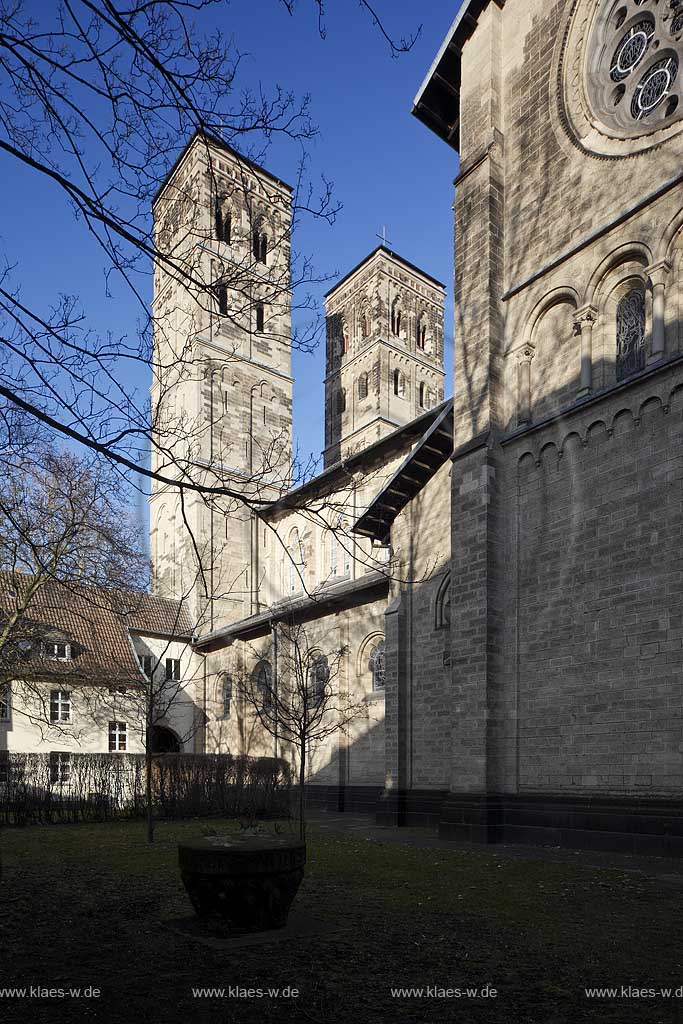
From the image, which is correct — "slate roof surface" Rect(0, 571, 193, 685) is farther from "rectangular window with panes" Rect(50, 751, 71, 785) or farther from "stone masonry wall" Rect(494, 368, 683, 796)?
"stone masonry wall" Rect(494, 368, 683, 796)

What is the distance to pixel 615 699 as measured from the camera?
14164mm

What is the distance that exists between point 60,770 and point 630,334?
18268 mm

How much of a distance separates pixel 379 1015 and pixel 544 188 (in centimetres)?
1648

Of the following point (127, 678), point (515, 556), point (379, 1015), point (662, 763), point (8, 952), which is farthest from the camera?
point (127, 678)

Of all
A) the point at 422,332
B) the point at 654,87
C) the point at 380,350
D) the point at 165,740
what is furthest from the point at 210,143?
the point at 422,332

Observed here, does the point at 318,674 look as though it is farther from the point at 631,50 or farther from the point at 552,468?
the point at 631,50

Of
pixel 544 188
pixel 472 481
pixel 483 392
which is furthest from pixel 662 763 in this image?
pixel 544 188

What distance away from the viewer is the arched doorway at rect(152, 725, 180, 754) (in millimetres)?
39625

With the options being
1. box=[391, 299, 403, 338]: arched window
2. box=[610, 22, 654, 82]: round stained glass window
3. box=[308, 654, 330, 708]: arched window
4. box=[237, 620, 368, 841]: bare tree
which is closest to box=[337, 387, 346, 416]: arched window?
box=[391, 299, 403, 338]: arched window

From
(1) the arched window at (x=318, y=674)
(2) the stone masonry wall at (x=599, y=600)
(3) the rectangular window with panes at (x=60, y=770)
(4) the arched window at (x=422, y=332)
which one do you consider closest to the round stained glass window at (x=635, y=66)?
(2) the stone masonry wall at (x=599, y=600)

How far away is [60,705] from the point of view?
1308 inches

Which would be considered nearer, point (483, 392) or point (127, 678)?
point (483, 392)

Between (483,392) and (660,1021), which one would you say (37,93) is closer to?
(660,1021)

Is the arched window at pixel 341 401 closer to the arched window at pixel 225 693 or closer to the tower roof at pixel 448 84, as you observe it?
the arched window at pixel 225 693
